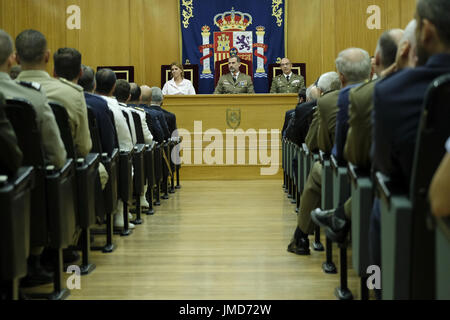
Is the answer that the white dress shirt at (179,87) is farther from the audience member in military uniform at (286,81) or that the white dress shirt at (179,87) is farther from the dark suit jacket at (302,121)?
the dark suit jacket at (302,121)

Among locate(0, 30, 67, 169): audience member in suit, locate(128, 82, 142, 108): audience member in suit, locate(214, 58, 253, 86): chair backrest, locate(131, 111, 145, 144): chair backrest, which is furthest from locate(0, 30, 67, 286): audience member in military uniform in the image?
locate(214, 58, 253, 86): chair backrest

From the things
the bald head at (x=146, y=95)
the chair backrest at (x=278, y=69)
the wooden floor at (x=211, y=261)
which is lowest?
the wooden floor at (x=211, y=261)

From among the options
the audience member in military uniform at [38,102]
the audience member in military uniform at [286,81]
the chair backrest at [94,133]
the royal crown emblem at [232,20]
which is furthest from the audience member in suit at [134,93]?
the royal crown emblem at [232,20]

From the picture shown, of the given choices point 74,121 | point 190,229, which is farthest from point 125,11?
point 74,121

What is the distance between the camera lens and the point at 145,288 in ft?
9.80

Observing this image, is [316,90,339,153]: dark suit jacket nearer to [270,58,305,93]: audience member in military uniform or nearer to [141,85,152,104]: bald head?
[141,85,152,104]: bald head

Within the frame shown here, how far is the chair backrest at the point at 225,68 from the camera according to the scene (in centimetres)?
996

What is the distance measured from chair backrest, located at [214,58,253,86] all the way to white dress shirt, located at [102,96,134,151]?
5.89m

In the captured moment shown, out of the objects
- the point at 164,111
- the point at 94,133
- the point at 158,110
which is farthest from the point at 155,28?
the point at 94,133

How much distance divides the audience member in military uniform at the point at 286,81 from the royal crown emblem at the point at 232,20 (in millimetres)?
1739

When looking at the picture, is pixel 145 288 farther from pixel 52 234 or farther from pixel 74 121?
pixel 74 121
